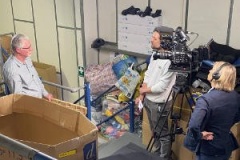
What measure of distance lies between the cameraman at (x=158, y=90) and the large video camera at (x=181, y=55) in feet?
0.34

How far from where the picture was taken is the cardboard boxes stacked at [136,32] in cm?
407

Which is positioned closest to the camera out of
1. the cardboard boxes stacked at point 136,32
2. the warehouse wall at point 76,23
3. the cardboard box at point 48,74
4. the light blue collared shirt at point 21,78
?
the light blue collared shirt at point 21,78

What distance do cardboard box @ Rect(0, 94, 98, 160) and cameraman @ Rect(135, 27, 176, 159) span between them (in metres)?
1.48

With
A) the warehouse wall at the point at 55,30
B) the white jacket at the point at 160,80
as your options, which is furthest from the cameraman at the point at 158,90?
the warehouse wall at the point at 55,30

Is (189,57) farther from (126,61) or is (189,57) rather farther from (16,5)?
(16,5)

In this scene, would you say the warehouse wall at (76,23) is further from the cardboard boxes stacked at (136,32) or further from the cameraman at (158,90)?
the cameraman at (158,90)

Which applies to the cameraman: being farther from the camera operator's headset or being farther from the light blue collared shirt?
the light blue collared shirt

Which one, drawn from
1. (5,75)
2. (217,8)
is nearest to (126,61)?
(217,8)

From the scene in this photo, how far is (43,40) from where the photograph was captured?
188 inches

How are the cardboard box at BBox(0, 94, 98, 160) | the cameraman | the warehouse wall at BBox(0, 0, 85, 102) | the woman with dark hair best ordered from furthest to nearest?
the warehouse wall at BBox(0, 0, 85, 102)
the cameraman
the woman with dark hair
the cardboard box at BBox(0, 94, 98, 160)

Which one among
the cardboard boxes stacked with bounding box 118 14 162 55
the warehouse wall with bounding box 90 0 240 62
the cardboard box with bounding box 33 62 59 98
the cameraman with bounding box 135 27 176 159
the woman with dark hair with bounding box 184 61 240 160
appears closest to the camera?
the woman with dark hair with bounding box 184 61 240 160

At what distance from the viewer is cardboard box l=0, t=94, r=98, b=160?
148 centimetres

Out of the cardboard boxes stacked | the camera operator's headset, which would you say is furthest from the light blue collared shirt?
the cardboard boxes stacked

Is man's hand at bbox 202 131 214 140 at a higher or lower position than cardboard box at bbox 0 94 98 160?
lower
